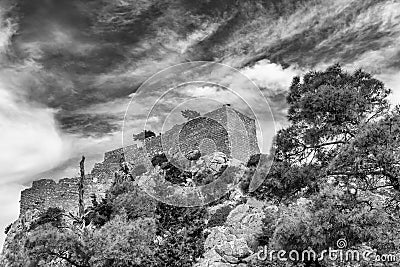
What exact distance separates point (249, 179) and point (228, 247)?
9.52m

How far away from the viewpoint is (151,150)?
38.0 meters

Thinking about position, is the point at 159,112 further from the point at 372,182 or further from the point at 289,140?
the point at 372,182

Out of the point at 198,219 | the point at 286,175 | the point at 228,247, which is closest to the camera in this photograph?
the point at 286,175

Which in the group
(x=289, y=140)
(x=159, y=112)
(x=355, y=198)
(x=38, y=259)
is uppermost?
(x=159, y=112)

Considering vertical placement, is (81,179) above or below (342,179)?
above

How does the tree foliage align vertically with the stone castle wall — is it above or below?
below

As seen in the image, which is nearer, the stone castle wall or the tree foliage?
the tree foliage

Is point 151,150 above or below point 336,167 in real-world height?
above

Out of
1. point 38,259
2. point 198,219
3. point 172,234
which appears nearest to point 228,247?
point 172,234

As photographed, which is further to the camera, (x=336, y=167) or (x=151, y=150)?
(x=151, y=150)

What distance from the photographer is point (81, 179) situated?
40.0 metres

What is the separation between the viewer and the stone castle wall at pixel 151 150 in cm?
3219

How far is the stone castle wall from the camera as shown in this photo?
32.2 metres

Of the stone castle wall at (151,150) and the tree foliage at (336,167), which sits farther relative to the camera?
the stone castle wall at (151,150)
